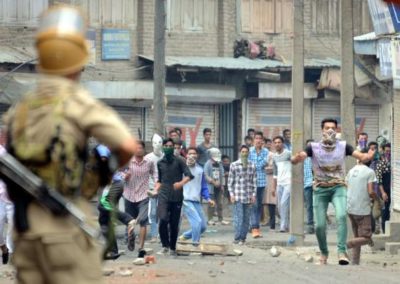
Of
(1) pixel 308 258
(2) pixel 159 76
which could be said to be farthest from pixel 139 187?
(2) pixel 159 76

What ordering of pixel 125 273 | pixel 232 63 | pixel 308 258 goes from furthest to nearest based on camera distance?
pixel 232 63, pixel 308 258, pixel 125 273

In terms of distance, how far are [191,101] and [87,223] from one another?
25809mm

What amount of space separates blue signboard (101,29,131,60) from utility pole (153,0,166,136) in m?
4.32

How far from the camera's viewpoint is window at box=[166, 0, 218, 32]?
32281 mm

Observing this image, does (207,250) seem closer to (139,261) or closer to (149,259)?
(149,259)

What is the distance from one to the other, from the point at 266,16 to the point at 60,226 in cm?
2757

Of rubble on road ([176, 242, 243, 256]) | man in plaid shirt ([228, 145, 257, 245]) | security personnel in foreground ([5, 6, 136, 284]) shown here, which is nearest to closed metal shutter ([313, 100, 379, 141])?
man in plaid shirt ([228, 145, 257, 245])

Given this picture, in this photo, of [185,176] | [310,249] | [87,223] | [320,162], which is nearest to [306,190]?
[310,249]

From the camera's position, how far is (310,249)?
20516 millimetres

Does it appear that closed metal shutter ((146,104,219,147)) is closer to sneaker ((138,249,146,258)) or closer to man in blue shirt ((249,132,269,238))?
man in blue shirt ((249,132,269,238))

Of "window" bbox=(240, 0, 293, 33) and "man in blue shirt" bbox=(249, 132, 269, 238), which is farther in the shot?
"window" bbox=(240, 0, 293, 33)

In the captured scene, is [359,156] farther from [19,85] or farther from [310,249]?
[19,85]

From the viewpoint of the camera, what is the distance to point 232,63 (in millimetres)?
31500

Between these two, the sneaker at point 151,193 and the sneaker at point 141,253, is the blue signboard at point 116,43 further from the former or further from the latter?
the sneaker at point 141,253
